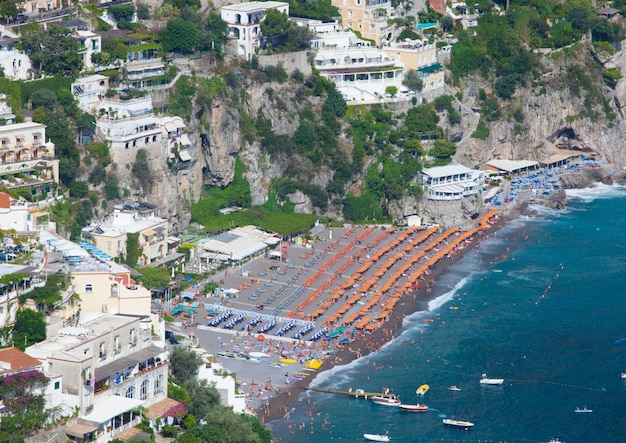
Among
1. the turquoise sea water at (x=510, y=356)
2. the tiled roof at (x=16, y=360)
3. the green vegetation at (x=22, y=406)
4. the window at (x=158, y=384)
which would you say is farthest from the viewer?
the turquoise sea water at (x=510, y=356)

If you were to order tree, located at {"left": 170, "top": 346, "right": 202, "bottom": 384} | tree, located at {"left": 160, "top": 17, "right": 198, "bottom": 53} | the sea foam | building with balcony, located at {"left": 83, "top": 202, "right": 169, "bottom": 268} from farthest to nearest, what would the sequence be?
the sea foam < tree, located at {"left": 160, "top": 17, "right": 198, "bottom": 53} < building with balcony, located at {"left": 83, "top": 202, "right": 169, "bottom": 268} < tree, located at {"left": 170, "top": 346, "right": 202, "bottom": 384}

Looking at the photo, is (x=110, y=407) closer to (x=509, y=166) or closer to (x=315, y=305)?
(x=315, y=305)

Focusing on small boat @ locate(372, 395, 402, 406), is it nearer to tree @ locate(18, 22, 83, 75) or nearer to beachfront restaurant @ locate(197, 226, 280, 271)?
beachfront restaurant @ locate(197, 226, 280, 271)

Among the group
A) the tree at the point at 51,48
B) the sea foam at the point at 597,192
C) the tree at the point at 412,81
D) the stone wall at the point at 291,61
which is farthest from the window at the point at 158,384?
the sea foam at the point at 597,192

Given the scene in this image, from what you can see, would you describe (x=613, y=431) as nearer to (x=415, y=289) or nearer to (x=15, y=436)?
(x=415, y=289)

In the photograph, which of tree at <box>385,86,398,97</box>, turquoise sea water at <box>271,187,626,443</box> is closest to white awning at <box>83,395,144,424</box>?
turquoise sea water at <box>271,187,626,443</box>

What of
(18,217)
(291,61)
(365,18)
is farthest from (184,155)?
(365,18)

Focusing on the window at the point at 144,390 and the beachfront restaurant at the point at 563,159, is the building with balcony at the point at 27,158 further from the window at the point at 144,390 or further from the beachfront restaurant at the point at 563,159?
the beachfront restaurant at the point at 563,159
